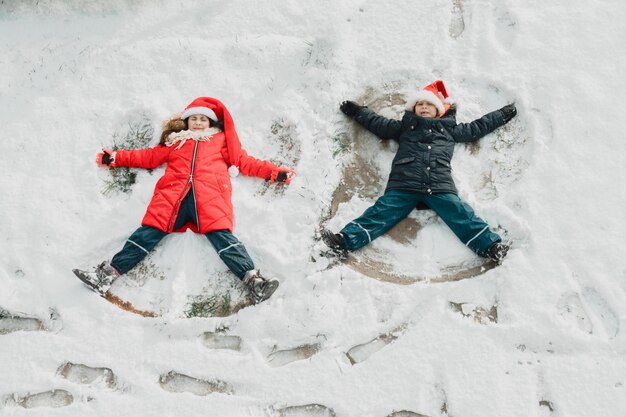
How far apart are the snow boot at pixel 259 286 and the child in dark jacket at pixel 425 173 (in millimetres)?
575

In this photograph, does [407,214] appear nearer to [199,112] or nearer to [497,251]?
[497,251]

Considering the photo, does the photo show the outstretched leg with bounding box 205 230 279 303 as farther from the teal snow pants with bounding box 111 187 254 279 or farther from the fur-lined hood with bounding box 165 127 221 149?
the fur-lined hood with bounding box 165 127 221 149

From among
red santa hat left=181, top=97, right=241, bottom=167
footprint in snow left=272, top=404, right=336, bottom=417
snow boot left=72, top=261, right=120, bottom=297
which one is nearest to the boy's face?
red santa hat left=181, top=97, right=241, bottom=167

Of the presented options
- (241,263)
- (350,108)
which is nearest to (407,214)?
(350,108)

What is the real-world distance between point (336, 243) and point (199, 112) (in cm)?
178

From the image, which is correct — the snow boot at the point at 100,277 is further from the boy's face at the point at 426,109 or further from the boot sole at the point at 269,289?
the boy's face at the point at 426,109

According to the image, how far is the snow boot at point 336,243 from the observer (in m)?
4.38

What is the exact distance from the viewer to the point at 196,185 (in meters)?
4.54

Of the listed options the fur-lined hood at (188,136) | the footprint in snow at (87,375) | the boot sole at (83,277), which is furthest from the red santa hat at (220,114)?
the footprint in snow at (87,375)

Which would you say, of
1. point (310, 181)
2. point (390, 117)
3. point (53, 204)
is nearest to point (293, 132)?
point (310, 181)

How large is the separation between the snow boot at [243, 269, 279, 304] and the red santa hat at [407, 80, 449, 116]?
2083 millimetres

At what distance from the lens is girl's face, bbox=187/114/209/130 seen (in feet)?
16.0

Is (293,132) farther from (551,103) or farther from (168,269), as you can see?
(551,103)

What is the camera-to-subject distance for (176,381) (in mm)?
4023
